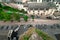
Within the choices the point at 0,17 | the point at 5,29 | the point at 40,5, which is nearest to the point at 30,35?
the point at 5,29

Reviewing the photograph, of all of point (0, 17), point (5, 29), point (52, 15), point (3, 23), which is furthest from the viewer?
point (52, 15)

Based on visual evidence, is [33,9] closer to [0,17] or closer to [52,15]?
[52,15]

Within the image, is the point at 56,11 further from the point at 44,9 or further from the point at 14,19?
the point at 14,19

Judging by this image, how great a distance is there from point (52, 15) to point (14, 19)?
12.8ft

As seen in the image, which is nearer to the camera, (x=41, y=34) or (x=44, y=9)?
(x=41, y=34)

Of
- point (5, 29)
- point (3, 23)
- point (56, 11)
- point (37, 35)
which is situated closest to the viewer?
point (37, 35)

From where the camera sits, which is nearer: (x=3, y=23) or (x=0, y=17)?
(x=3, y=23)

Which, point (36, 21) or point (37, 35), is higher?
point (37, 35)

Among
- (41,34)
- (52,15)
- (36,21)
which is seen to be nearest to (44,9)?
(52,15)

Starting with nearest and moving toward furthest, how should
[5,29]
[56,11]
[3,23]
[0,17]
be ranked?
1. [5,29]
2. [3,23]
3. [0,17]
4. [56,11]

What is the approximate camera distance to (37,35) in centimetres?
903

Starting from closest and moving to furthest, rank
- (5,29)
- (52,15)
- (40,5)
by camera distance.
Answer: (5,29) < (52,15) < (40,5)

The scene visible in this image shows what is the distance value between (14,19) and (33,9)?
5473 mm

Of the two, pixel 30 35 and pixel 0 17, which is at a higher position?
pixel 30 35
